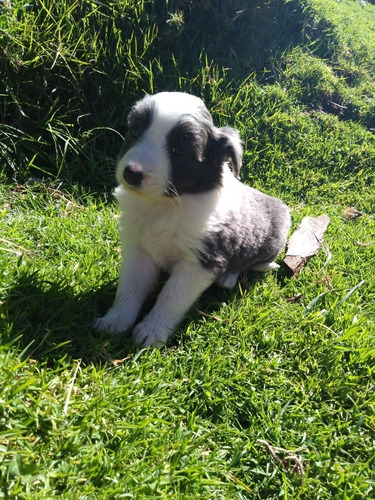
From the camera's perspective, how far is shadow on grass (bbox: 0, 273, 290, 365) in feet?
8.26

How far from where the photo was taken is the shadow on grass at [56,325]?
8.26 ft

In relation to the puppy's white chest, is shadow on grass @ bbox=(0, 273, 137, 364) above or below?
below

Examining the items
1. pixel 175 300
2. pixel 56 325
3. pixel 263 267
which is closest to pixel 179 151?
pixel 175 300

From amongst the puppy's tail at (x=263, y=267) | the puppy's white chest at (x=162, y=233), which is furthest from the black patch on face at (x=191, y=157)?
the puppy's tail at (x=263, y=267)

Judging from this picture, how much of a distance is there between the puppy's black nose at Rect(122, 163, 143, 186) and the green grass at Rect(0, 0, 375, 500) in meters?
0.87

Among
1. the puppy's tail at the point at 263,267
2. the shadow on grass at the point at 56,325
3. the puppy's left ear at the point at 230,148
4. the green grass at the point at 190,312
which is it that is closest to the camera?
the green grass at the point at 190,312

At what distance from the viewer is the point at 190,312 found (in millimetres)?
3332

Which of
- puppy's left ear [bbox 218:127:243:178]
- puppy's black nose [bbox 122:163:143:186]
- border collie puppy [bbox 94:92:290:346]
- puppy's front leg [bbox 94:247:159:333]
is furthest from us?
puppy's left ear [bbox 218:127:243:178]

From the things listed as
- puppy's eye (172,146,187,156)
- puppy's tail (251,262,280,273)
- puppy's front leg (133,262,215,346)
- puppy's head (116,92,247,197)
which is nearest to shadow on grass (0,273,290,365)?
puppy's front leg (133,262,215,346)

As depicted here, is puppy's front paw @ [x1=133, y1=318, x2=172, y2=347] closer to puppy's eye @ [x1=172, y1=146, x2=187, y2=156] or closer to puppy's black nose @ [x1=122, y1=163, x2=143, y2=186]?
puppy's black nose @ [x1=122, y1=163, x2=143, y2=186]

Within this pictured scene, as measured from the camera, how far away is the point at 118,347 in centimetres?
290

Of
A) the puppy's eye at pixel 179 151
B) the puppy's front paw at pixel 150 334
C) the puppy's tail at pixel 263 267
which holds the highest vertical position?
the puppy's eye at pixel 179 151

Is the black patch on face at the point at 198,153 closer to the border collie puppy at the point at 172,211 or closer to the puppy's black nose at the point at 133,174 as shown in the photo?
the border collie puppy at the point at 172,211

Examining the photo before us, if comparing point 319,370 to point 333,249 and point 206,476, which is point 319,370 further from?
point 333,249
